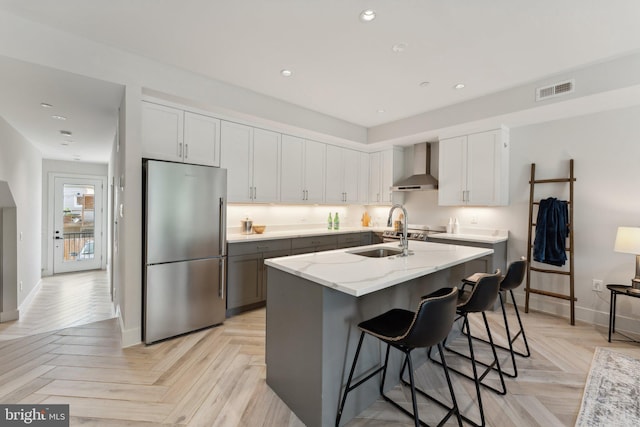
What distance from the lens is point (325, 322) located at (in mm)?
1658

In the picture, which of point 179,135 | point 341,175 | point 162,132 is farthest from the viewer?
point 341,175

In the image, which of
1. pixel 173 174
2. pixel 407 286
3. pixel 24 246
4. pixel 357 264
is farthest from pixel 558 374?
pixel 24 246

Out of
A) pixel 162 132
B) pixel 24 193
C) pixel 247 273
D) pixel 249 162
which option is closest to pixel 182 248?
pixel 247 273

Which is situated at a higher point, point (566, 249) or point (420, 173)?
point (420, 173)

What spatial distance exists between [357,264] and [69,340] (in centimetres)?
306

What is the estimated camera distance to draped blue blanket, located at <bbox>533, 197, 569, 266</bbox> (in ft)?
11.3

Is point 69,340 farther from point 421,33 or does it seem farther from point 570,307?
point 570,307

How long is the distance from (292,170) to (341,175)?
1.06 meters

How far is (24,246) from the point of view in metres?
4.14

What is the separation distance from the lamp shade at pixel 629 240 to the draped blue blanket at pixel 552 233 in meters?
0.54

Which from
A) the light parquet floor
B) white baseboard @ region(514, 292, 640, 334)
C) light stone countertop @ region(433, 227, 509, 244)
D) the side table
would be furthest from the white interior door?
the side table

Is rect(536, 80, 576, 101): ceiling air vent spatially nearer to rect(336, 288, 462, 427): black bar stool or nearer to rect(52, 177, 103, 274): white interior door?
rect(336, 288, 462, 427): black bar stool

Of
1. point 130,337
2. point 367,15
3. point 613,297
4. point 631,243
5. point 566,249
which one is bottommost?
point 130,337

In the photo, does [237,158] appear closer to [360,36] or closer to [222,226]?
[222,226]
